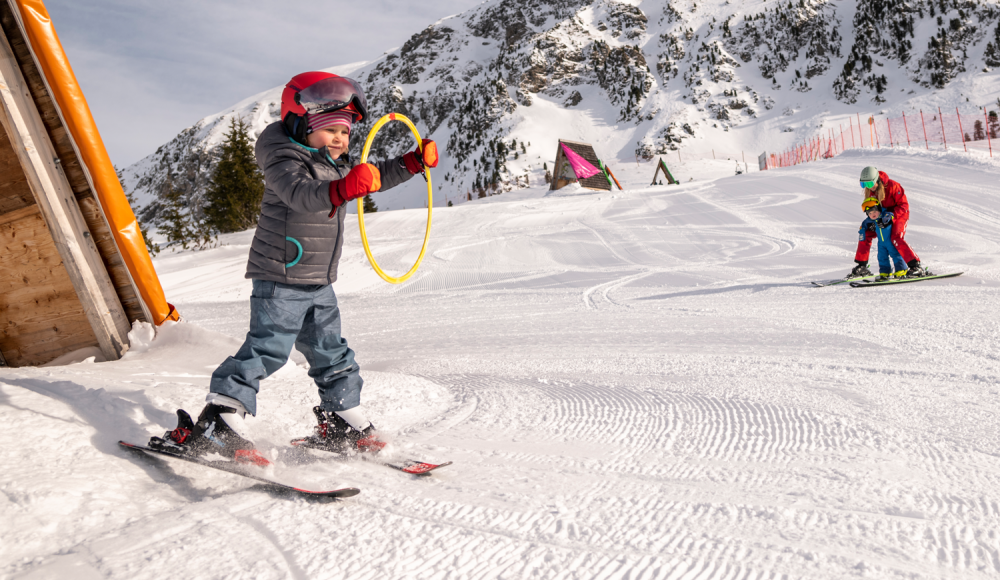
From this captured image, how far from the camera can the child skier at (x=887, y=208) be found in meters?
6.86

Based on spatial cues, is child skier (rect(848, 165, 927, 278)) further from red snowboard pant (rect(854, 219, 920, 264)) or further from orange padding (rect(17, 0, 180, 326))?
orange padding (rect(17, 0, 180, 326))

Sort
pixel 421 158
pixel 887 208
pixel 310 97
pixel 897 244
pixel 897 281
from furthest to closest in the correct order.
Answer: pixel 887 208, pixel 897 244, pixel 897 281, pixel 421 158, pixel 310 97

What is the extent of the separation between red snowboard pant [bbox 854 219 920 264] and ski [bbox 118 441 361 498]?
23.9 ft

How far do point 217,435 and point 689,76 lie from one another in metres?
89.4

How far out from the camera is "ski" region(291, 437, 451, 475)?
2316mm

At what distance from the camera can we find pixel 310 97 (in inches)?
96.1

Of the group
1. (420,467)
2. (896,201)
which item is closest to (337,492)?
(420,467)

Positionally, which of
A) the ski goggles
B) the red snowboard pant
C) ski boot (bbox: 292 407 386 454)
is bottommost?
the red snowboard pant

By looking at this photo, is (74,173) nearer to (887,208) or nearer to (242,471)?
(242,471)

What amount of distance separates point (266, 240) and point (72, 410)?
3.86 ft

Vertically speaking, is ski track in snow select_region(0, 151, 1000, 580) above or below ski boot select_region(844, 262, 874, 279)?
above

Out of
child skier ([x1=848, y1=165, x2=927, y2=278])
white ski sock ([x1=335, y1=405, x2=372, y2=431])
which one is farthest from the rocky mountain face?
white ski sock ([x1=335, y1=405, x2=372, y2=431])

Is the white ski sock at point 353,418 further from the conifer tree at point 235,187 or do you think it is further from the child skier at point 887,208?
the conifer tree at point 235,187

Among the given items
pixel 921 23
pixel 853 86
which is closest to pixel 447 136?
pixel 853 86
